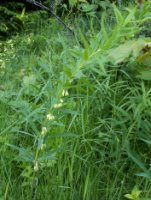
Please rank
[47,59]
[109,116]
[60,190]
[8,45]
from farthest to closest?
[8,45] → [47,59] → [109,116] → [60,190]

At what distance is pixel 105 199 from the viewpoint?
236 centimetres

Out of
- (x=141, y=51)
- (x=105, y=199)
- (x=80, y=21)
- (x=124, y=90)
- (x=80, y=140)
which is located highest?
(x=80, y=21)

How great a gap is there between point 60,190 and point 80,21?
11.1ft

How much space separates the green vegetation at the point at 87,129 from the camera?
2.10m

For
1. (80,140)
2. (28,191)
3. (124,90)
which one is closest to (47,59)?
(124,90)

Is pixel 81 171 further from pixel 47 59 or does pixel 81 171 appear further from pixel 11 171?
pixel 47 59

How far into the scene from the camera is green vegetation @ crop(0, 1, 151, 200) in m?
2.10

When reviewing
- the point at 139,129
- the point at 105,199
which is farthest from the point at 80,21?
the point at 105,199

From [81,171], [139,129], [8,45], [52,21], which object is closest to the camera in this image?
[81,171]

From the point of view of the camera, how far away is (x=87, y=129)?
8.90 ft

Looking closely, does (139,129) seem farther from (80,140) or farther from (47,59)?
(47,59)

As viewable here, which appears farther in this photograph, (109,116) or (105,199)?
(109,116)

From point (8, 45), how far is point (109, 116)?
2578 millimetres

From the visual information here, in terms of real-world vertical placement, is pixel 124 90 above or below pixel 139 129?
above
